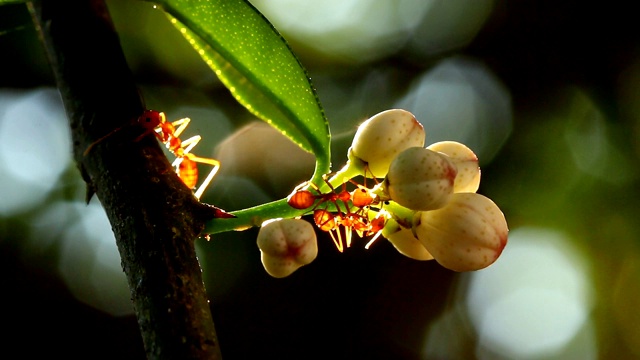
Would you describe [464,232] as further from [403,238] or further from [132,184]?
[132,184]

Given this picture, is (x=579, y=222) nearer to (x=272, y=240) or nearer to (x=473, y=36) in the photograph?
(x=473, y=36)

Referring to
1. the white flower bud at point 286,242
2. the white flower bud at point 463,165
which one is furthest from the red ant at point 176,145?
the white flower bud at point 463,165

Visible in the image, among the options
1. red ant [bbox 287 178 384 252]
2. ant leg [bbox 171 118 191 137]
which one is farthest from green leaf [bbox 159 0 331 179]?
ant leg [bbox 171 118 191 137]

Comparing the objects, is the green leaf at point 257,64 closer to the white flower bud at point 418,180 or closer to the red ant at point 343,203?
the red ant at point 343,203

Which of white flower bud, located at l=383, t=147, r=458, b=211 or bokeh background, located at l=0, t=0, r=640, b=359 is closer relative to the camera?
white flower bud, located at l=383, t=147, r=458, b=211

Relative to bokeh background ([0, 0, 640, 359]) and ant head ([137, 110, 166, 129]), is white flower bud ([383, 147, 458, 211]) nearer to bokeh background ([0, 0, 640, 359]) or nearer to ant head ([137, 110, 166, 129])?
ant head ([137, 110, 166, 129])

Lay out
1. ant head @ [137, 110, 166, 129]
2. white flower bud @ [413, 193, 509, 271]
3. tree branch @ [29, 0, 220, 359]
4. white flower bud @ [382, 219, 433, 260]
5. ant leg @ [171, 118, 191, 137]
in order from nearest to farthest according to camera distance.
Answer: tree branch @ [29, 0, 220, 359]
ant head @ [137, 110, 166, 129]
white flower bud @ [413, 193, 509, 271]
white flower bud @ [382, 219, 433, 260]
ant leg @ [171, 118, 191, 137]

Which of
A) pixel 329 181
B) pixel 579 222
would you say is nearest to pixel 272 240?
pixel 329 181

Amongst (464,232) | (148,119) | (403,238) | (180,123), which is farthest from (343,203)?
(180,123)
